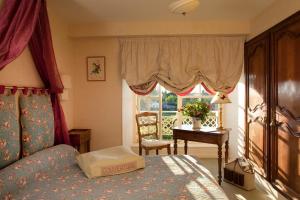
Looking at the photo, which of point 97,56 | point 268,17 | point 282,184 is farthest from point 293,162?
point 97,56

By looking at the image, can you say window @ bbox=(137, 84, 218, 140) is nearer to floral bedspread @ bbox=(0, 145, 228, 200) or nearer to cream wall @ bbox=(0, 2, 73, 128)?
cream wall @ bbox=(0, 2, 73, 128)

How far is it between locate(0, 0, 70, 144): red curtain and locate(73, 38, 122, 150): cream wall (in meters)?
1.04

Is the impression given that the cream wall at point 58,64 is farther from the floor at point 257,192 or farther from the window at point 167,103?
the floor at point 257,192

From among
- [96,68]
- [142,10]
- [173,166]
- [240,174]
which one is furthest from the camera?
[96,68]

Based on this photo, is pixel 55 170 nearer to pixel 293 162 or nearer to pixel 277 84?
pixel 293 162

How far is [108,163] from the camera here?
2145 millimetres

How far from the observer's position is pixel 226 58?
12.7 feet

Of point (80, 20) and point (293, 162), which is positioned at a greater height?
point (80, 20)

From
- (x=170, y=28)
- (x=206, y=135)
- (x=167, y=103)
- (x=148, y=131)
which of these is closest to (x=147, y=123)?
(x=148, y=131)

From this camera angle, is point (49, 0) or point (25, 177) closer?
point (25, 177)

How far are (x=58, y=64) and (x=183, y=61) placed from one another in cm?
198

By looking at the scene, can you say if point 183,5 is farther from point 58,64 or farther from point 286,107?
point 58,64

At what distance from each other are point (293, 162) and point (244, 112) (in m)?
1.51

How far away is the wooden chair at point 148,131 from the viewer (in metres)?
3.82
